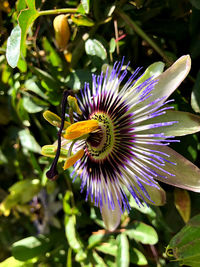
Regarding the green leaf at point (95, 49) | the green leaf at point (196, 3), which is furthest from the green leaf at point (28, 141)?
the green leaf at point (196, 3)

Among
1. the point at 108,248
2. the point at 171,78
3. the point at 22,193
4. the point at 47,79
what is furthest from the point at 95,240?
the point at 171,78

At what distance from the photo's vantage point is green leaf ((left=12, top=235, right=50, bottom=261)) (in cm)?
114

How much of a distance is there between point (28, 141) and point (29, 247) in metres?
0.36

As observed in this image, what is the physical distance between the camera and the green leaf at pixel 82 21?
92 cm

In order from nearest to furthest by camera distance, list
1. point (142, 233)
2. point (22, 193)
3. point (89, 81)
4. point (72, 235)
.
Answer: point (89, 81) → point (142, 233) → point (72, 235) → point (22, 193)

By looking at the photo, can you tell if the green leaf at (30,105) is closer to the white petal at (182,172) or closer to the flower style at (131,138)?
the flower style at (131,138)

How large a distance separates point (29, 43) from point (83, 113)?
30 centimetres

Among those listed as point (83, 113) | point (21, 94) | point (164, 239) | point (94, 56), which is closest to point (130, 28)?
point (94, 56)

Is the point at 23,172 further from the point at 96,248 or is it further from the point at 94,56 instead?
the point at 94,56

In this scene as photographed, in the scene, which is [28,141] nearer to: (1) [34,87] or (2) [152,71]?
(1) [34,87]

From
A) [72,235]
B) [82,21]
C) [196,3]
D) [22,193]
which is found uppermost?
[82,21]

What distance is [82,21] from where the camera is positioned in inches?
36.7

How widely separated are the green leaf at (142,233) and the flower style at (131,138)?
0.20 meters

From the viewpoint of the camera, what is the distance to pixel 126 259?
0.99 m
